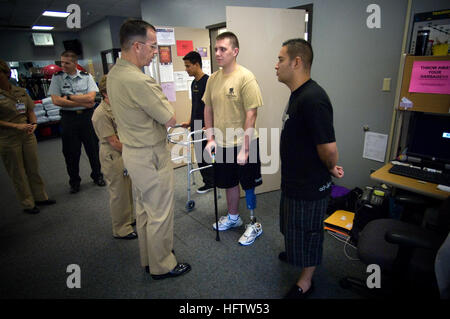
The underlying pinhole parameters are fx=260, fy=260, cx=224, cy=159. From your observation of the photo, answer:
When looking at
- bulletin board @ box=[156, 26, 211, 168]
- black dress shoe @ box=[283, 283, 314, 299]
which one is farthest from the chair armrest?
bulletin board @ box=[156, 26, 211, 168]

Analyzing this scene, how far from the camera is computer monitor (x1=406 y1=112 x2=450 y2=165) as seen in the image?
6.38 feet

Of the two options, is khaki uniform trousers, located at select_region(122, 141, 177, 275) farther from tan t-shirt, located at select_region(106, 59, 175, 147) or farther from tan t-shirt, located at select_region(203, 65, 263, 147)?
tan t-shirt, located at select_region(203, 65, 263, 147)

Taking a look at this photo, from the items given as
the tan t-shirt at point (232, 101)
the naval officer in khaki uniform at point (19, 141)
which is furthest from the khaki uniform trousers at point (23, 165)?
the tan t-shirt at point (232, 101)

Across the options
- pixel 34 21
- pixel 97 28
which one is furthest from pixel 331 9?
pixel 34 21

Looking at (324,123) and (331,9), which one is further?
(331,9)

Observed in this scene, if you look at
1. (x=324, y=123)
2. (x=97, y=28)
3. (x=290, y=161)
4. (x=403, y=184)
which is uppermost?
(x=97, y=28)

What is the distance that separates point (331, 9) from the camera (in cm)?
274

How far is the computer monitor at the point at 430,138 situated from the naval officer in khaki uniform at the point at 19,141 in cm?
369

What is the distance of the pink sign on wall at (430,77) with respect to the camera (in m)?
1.75

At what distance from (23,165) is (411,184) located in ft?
12.1

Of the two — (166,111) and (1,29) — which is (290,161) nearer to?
(166,111)

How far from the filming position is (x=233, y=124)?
6.95 feet

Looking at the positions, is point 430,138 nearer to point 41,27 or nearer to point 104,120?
point 104,120
